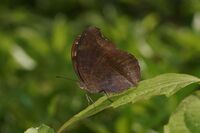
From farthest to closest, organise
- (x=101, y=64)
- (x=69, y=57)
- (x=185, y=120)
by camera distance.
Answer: (x=69, y=57) → (x=101, y=64) → (x=185, y=120)

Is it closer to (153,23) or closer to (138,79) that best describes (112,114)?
(138,79)

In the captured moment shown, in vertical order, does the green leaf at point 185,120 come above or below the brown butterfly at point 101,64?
below

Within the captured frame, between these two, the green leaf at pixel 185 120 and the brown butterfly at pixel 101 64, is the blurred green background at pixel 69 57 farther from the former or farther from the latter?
the green leaf at pixel 185 120

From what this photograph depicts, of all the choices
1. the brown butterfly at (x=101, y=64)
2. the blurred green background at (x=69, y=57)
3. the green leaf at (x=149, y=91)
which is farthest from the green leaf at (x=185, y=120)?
the blurred green background at (x=69, y=57)

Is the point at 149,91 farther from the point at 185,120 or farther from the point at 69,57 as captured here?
the point at 69,57

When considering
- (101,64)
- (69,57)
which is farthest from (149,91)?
(69,57)

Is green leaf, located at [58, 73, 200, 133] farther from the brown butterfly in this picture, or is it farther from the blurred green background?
the blurred green background
